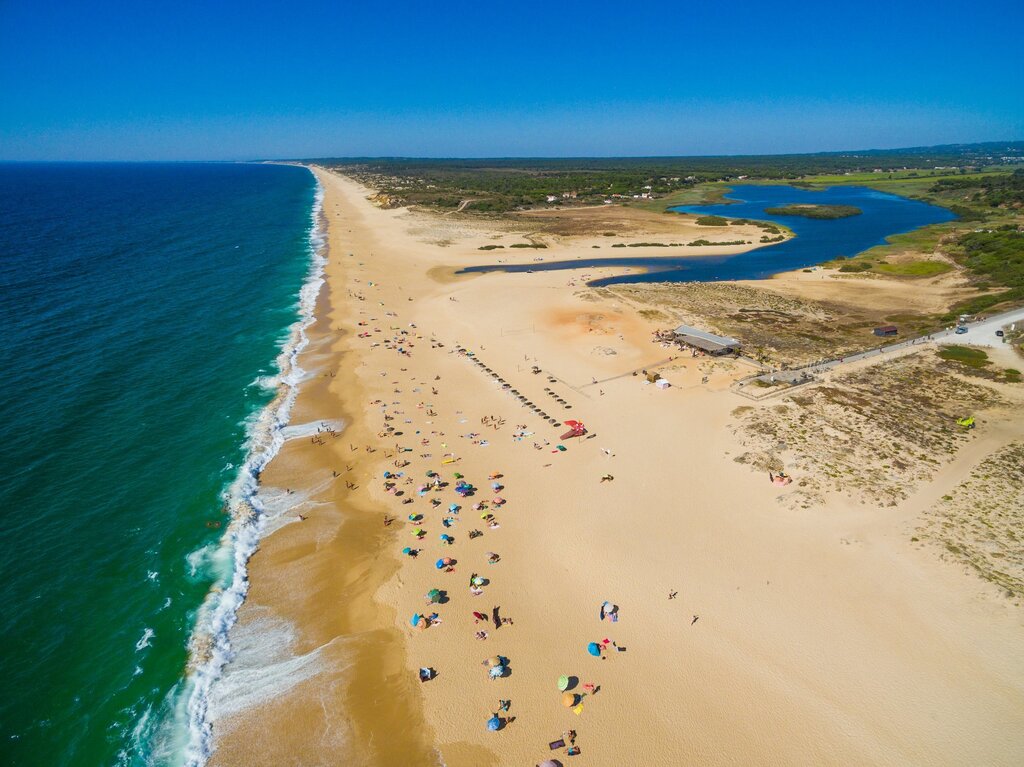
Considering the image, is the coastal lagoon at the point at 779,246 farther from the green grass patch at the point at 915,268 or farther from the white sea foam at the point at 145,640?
the white sea foam at the point at 145,640

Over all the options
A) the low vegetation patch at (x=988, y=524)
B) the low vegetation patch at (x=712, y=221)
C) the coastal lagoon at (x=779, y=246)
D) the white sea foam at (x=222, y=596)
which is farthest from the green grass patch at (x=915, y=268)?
the white sea foam at (x=222, y=596)

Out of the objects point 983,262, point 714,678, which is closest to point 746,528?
point 714,678

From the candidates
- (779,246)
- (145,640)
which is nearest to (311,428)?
(145,640)

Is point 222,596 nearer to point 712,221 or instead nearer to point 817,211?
point 712,221

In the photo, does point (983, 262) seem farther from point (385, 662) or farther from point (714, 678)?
point (385, 662)

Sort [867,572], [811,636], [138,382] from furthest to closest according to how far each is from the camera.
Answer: [138,382] → [867,572] → [811,636]
